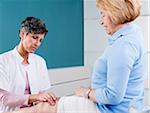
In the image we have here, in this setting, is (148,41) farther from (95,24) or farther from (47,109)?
(47,109)

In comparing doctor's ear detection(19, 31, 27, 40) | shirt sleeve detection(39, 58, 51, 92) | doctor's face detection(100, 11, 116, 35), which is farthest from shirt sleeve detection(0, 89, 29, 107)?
doctor's face detection(100, 11, 116, 35)

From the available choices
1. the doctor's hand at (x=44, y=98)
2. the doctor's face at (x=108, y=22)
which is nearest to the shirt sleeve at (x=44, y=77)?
the doctor's hand at (x=44, y=98)

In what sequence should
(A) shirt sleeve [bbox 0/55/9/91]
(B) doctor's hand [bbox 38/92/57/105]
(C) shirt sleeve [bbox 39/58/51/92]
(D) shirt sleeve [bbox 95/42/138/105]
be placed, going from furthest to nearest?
(C) shirt sleeve [bbox 39/58/51/92], (A) shirt sleeve [bbox 0/55/9/91], (B) doctor's hand [bbox 38/92/57/105], (D) shirt sleeve [bbox 95/42/138/105]

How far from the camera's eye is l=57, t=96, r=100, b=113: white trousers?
1.15 meters

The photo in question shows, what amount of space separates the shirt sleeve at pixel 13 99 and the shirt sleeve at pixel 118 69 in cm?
41

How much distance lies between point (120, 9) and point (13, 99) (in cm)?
59

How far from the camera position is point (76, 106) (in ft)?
3.78

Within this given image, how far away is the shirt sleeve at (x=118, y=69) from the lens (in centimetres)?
108

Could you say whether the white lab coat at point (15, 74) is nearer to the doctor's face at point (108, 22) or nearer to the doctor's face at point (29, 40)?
the doctor's face at point (29, 40)

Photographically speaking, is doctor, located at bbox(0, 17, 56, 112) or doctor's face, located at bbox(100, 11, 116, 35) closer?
doctor's face, located at bbox(100, 11, 116, 35)

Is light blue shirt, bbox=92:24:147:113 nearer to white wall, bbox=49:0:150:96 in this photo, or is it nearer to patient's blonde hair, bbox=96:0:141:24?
patient's blonde hair, bbox=96:0:141:24

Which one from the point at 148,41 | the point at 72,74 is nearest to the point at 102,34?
the point at 148,41

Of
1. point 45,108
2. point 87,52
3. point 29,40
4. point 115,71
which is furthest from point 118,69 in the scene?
point 87,52

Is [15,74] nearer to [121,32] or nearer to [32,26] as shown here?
[32,26]
